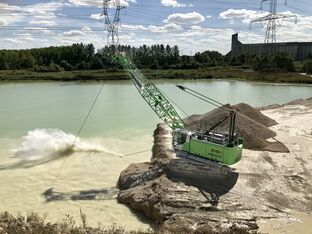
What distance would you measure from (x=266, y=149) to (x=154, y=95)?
589cm

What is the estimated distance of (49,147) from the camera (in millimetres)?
20828

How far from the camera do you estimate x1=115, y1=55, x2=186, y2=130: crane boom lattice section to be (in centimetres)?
2006

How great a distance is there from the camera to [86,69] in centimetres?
8806

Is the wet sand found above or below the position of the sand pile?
below

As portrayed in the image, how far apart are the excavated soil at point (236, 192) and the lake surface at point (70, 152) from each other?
2.94 feet

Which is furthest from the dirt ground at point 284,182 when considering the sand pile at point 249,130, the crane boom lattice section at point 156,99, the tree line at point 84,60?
the tree line at point 84,60

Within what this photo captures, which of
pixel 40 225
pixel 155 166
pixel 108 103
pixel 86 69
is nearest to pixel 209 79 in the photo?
pixel 86 69

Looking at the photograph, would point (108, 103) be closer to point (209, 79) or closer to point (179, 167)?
point (179, 167)

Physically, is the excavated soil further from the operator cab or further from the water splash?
the water splash

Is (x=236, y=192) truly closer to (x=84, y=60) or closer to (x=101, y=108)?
(x=101, y=108)

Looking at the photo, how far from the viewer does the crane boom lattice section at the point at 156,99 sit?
2006 centimetres

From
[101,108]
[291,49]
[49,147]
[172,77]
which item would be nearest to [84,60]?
[172,77]

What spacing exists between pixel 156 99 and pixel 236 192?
24.1 feet

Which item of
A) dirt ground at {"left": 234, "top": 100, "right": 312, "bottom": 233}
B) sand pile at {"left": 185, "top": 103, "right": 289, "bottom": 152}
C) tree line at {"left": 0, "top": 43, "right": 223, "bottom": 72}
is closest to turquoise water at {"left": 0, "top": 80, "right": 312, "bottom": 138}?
sand pile at {"left": 185, "top": 103, "right": 289, "bottom": 152}
